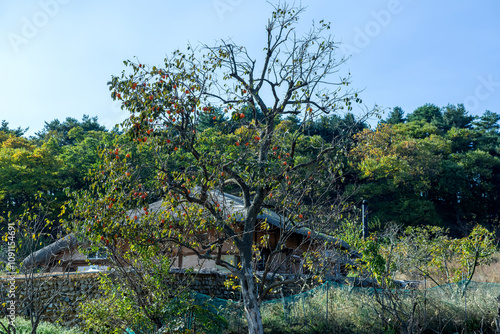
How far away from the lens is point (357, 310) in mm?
9289

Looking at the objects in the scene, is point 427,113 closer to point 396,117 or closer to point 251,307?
point 396,117

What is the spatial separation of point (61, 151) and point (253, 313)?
95.2 feet

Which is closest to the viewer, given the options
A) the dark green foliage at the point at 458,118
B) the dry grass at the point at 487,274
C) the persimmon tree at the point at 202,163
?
the persimmon tree at the point at 202,163

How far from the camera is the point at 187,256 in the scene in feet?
51.4

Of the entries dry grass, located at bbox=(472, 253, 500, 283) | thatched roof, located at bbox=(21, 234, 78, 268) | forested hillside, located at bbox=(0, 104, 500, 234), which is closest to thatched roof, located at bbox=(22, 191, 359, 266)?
thatched roof, located at bbox=(21, 234, 78, 268)

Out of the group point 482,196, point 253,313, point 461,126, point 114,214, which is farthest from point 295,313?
point 461,126

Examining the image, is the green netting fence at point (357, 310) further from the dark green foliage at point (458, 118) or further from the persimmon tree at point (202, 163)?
the dark green foliage at point (458, 118)

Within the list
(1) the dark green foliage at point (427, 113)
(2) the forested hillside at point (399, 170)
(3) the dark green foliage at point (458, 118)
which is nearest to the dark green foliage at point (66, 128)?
(2) the forested hillside at point (399, 170)

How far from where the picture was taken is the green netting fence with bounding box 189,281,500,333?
8969mm

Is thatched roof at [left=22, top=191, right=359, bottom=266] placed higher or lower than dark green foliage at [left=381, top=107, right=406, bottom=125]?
lower

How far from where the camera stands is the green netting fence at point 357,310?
8969 mm

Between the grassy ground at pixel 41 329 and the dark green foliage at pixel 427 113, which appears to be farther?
the dark green foliage at pixel 427 113

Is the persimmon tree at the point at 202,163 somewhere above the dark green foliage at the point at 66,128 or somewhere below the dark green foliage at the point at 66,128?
below

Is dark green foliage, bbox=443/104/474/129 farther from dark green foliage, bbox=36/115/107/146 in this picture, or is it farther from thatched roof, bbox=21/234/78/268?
thatched roof, bbox=21/234/78/268
